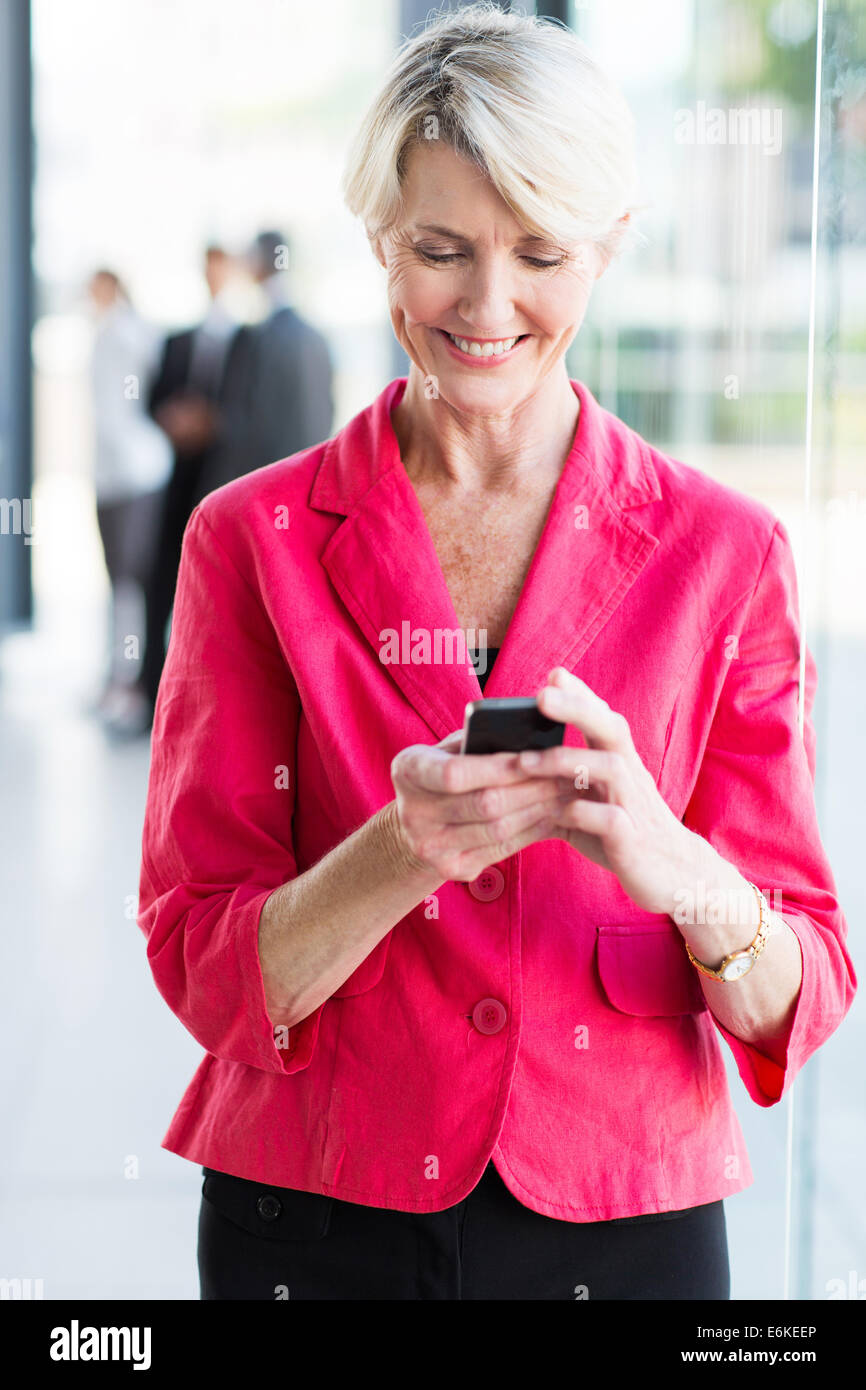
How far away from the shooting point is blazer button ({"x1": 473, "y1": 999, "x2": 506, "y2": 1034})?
1064 millimetres

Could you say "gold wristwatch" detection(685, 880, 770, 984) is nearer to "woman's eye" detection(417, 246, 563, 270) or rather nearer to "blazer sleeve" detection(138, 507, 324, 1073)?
"blazer sleeve" detection(138, 507, 324, 1073)

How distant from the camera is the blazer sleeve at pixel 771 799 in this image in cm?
109

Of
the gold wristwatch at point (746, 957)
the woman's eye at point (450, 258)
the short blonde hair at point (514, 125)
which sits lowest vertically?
the gold wristwatch at point (746, 957)

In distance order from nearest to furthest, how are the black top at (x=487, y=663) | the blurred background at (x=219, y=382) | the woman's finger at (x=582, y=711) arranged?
the woman's finger at (x=582, y=711) → the black top at (x=487, y=663) → the blurred background at (x=219, y=382)

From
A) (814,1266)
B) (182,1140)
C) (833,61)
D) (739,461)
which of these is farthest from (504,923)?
(739,461)

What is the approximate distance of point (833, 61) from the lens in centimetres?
161

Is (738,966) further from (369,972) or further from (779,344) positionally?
(779,344)

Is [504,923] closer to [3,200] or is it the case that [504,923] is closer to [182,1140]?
[182,1140]

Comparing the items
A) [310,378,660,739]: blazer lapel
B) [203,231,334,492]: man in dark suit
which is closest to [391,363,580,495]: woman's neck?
[310,378,660,739]: blazer lapel

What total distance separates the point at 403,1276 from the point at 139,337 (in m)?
5.38
